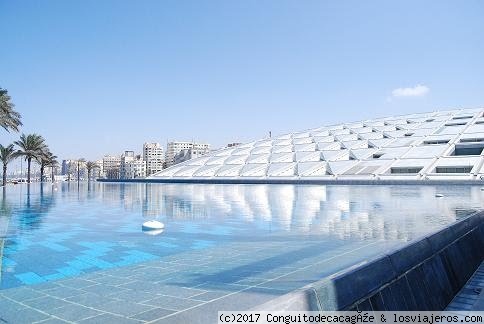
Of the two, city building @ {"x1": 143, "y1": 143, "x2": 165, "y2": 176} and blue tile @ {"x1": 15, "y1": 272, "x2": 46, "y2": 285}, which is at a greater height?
city building @ {"x1": 143, "y1": 143, "x2": 165, "y2": 176}

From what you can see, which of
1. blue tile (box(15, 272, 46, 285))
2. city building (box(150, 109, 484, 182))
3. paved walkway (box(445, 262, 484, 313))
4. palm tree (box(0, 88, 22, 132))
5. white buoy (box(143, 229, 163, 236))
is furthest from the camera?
city building (box(150, 109, 484, 182))

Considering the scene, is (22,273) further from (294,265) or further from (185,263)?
(294,265)

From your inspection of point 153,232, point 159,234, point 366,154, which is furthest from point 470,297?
point 366,154

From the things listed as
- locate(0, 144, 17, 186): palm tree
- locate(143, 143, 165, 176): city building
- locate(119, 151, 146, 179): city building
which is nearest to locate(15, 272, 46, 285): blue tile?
locate(0, 144, 17, 186): palm tree

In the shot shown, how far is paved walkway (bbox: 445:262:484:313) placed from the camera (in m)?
4.20

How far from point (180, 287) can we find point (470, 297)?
3353 millimetres

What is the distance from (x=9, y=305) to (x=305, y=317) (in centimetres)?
325

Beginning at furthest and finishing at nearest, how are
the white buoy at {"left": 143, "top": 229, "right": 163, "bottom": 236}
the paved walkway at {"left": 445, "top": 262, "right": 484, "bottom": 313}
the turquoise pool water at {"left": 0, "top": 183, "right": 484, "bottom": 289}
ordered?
the white buoy at {"left": 143, "top": 229, "right": 163, "bottom": 236} → the turquoise pool water at {"left": 0, "top": 183, "right": 484, "bottom": 289} → the paved walkway at {"left": 445, "top": 262, "right": 484, "bottom": 313}

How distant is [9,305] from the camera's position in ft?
13.6

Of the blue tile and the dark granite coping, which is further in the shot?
the dark granite coping

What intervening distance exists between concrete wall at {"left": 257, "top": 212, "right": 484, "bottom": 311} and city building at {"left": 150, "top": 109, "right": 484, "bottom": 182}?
857 inches

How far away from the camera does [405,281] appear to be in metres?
4.02

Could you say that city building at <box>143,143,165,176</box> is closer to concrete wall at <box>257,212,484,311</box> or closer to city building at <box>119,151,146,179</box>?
city building at <box>119,151,146,179</box>

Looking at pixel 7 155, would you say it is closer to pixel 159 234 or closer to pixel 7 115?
pixel 7 115
